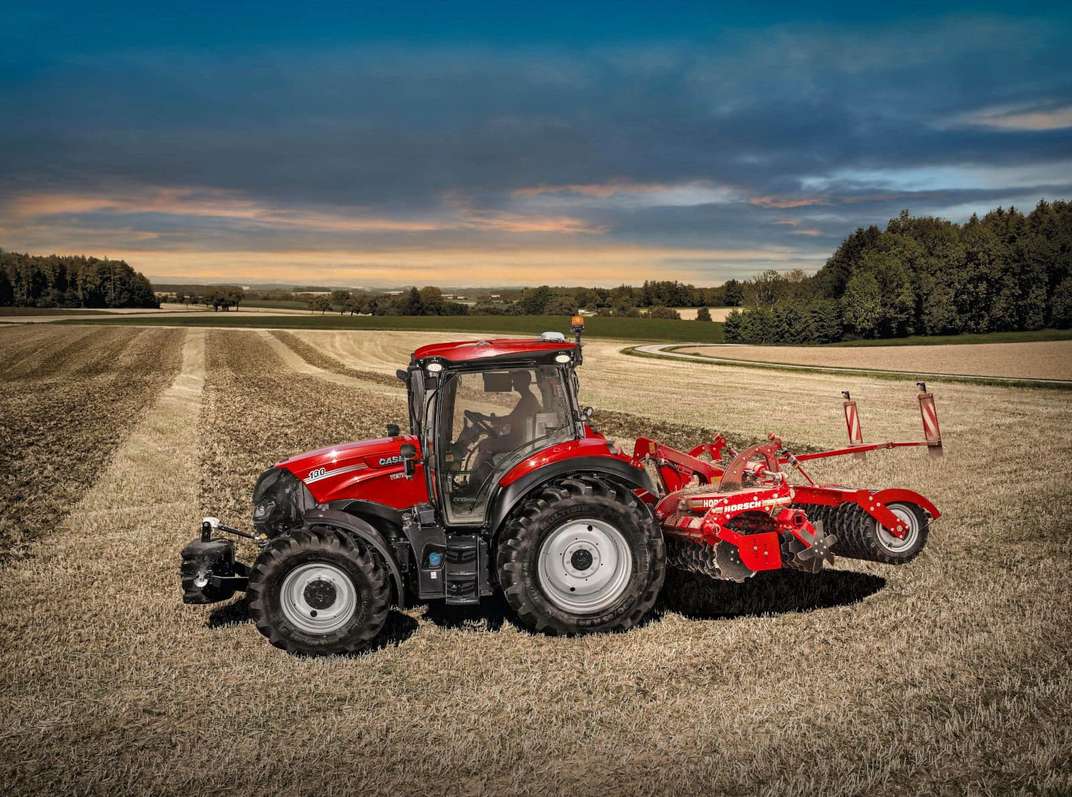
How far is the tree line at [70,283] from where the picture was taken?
398 ft

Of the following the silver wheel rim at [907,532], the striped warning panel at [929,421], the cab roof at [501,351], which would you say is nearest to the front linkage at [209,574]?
the cab roof at [501,351]

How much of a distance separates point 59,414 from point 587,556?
20591 millimetres

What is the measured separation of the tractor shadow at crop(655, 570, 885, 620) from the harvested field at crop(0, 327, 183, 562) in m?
7.59

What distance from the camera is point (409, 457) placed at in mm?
6211

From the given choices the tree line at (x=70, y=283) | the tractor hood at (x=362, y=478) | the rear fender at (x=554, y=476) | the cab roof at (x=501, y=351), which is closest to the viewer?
the rear fender at (x=554, y=476)

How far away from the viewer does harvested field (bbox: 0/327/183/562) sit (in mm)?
11766

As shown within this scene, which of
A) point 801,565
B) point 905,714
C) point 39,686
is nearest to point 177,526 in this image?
point 39,686

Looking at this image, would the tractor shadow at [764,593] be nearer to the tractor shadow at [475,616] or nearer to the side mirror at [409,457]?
the tractor shadow at [475,616]

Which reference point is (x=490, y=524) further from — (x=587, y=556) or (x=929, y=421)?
(x=929, y=421)

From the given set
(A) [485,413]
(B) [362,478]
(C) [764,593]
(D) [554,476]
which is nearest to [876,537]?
(C) [764,593]

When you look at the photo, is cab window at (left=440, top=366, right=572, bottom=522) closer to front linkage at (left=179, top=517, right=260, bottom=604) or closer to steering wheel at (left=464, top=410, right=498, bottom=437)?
steering wheel at (left=464, top=410, right=498, bottom=437)

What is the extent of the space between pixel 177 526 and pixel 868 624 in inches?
326

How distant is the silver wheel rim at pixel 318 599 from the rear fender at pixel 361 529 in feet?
1.03

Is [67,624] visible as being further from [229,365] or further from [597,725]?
[229,365]
